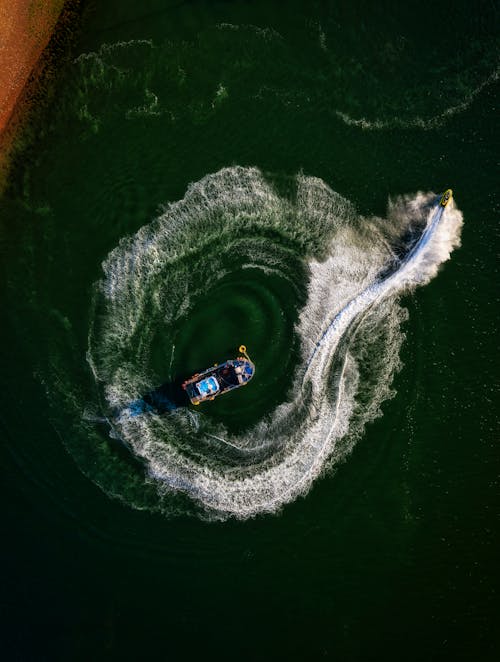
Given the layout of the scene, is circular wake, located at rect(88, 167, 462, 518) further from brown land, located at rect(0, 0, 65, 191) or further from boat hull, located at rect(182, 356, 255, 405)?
brown land, located at rect(0, 0, 65, 191)

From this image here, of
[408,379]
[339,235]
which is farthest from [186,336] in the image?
[408,379]

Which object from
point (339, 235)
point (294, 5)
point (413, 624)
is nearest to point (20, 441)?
point (339, 235)

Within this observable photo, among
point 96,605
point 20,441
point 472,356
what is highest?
point 20,441

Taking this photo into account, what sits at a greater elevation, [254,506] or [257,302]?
[257,302]

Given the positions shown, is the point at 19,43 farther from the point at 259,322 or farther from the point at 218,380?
the point at 218,380

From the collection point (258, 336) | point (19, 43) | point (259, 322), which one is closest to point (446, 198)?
point (259, 322)

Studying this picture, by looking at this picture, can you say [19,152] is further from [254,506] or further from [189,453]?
[254,506]
